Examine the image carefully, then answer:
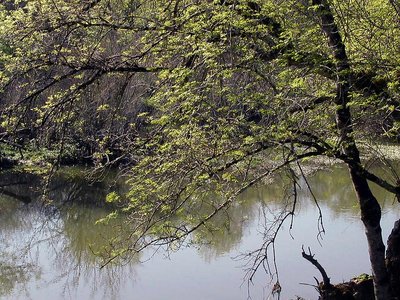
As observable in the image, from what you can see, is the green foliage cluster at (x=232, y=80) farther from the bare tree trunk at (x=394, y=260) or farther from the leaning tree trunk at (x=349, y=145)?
the bare tree trunk at (x=394, y=260)

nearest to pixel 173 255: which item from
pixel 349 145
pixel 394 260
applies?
pixel 394 260

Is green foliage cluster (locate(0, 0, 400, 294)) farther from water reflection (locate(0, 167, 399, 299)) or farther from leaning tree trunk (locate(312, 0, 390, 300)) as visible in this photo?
water reflection (locate(0, 167, 399, 299))

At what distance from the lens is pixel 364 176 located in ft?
20.4

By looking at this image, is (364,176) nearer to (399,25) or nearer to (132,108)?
(399,25)

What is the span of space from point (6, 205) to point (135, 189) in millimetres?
10856

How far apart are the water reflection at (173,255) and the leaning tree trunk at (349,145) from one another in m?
1.44

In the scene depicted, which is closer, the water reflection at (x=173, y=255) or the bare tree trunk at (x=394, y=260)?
the bare tree trunk at (x=394, y=260)

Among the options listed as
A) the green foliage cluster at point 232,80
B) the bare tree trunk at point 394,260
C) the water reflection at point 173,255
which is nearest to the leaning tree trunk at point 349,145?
the green foliage cluster at point 232,80

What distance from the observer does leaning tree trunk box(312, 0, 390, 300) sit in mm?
5441

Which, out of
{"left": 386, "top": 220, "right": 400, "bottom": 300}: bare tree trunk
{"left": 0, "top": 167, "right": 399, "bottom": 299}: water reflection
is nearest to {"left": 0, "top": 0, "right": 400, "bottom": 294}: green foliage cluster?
{"left": 386, "top": 220, "right": 400, "bottom": 300}: bare tree trunk

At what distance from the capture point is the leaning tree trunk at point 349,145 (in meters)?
5.44

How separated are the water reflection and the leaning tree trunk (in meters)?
1.44

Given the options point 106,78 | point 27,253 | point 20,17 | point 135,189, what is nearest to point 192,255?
point 27,253

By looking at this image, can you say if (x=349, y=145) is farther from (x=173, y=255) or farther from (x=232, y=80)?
(x=173, y=255)
